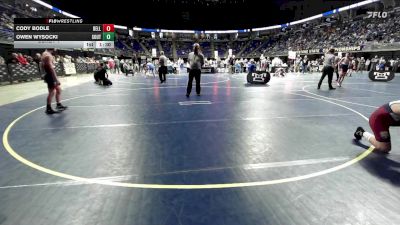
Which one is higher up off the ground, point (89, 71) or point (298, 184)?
point (89, 71)

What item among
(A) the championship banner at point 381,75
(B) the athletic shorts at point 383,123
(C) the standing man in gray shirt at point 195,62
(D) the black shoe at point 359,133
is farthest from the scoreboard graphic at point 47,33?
(A) the championship banner at point 381,75

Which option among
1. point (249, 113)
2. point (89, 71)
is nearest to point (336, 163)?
point (249, 113)

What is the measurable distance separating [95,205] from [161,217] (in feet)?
2.35

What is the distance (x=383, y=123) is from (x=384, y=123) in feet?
0.04

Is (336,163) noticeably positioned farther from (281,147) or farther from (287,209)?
(287,209)

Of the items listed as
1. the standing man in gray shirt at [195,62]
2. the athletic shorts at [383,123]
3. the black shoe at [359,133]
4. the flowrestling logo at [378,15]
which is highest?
the flowrestling logo at [378,15]

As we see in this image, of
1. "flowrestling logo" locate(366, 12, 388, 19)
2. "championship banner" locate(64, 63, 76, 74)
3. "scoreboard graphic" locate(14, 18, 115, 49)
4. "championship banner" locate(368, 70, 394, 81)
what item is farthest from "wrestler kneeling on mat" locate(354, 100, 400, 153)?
"flowrestling logo" locate(366, 12, 388, 19)

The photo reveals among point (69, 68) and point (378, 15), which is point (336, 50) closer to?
point (378, 15)

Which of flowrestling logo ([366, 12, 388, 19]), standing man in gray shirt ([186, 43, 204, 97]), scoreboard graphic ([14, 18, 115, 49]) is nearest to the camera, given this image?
standing man in gray shirt ([186, 43, 204, 97])

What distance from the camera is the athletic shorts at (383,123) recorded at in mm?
3803

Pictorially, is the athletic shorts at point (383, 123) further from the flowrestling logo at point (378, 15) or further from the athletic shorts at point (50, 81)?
the flowrestling logo at point (378, 15)

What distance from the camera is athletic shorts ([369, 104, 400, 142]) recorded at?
380cm

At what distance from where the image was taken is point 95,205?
8.45 feet

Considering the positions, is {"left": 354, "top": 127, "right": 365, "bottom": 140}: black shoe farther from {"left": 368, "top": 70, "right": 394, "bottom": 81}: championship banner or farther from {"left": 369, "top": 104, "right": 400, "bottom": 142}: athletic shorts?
{"left": 368, "top": 70, "right": 394, "bottom": 81}: championship banner
